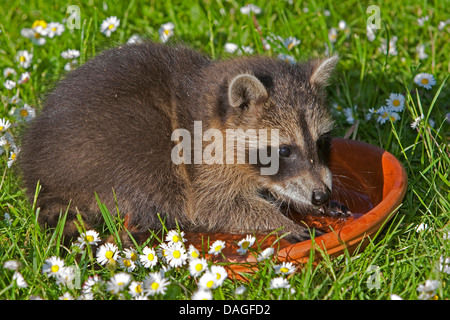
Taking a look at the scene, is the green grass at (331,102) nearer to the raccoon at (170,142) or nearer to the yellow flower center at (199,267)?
the yellow flower center at (199,267)

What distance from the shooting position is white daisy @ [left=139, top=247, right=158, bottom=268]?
398cm

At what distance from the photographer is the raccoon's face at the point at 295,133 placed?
4.44m

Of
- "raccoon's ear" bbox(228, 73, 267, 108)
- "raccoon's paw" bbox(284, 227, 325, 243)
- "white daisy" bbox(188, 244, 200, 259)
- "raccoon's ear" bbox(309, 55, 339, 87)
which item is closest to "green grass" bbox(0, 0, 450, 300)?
"white daisy" bbox(188, 244, 200, 259)

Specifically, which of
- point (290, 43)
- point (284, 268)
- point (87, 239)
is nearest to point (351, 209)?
point (284, 268)

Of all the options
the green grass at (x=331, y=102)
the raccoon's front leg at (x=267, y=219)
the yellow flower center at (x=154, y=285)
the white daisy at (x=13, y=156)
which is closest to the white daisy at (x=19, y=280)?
the green grass at (x=331, y=102)

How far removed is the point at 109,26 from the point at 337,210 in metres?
3.32

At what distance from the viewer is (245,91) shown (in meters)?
4.43

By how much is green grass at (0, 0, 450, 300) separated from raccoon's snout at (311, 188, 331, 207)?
46 cm

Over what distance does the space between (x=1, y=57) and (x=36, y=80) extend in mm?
651

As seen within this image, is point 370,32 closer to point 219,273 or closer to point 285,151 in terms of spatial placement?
point 285,151

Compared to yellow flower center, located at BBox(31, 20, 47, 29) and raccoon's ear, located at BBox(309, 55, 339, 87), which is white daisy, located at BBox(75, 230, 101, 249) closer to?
raccoon's ear, located at BBox(309, 55, 339, 87)

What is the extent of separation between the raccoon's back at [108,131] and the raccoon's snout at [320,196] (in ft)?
3.59

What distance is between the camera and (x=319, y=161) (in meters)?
4.54

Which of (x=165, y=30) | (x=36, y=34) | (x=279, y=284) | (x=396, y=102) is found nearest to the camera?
(x=279, y=284)
